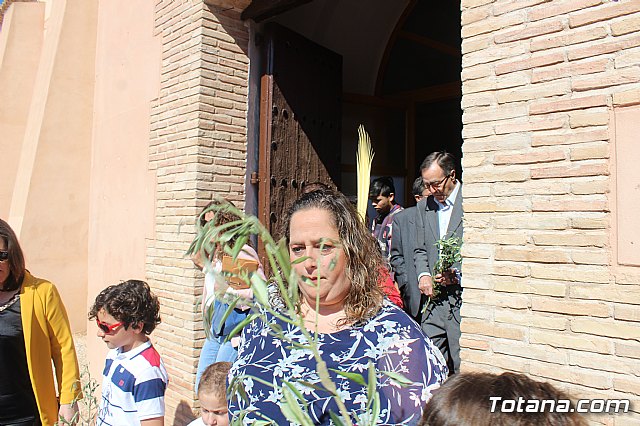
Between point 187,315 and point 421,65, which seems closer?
point 187,315

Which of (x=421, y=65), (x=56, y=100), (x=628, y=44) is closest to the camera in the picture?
(x=628, y=44)

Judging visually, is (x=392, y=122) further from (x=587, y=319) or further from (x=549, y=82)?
(x=587, y=319)

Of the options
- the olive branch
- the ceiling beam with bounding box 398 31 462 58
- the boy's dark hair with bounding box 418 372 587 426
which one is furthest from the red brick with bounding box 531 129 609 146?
the ceiling beam with bounding box 398 31 462 58

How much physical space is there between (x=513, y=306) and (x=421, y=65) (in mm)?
5217

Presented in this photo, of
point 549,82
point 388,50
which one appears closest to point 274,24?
point 388,50

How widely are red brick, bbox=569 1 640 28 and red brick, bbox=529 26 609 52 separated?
0.04 meters

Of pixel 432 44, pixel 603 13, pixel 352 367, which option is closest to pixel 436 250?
pixel 603 13

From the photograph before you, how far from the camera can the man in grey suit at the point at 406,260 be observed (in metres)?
4.10

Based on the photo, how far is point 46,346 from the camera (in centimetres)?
329

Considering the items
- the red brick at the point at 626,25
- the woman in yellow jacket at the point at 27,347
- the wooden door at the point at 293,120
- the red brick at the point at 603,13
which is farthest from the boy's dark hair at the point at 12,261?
the red brick at the point at 626,25

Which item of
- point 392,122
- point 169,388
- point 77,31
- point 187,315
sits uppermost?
point 77,31

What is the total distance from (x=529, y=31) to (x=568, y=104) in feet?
1.57

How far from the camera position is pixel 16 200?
8914 mm

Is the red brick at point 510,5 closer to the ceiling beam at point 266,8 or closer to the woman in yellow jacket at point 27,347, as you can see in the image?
the ceiling beam at point 266,8
